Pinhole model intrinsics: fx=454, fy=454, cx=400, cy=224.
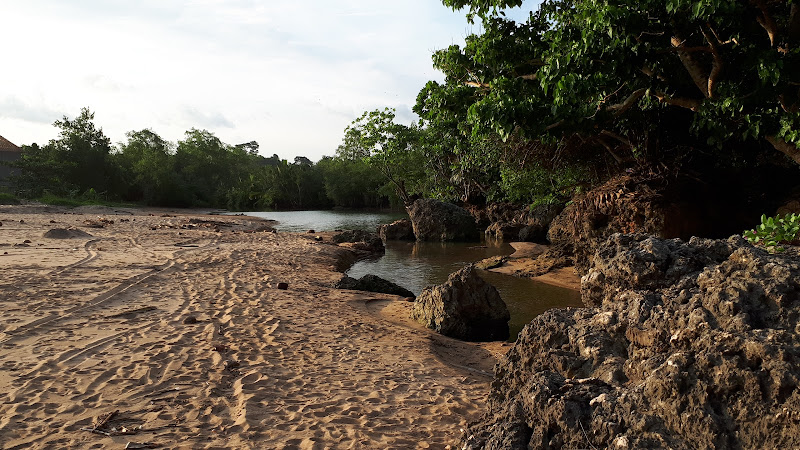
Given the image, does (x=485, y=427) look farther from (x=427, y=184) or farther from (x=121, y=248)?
(x=427, y=184)

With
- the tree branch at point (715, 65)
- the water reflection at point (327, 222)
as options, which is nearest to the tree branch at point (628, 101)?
the tree branch at point (715, 65)

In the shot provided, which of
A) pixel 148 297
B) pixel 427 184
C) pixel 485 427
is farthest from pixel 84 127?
pixel 485 427

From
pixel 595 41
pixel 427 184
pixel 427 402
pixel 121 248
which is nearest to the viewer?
pixel 427 402

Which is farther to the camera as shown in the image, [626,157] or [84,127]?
[84,127]

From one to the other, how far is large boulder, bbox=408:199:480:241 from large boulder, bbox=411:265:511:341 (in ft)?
51.6

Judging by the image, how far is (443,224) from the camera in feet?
78.9

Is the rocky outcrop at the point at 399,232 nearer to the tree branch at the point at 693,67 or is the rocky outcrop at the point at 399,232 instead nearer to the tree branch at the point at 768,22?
the tree branch at the point at 693,67

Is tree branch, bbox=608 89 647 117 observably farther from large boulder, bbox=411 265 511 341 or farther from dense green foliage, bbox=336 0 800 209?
large boulder, bbox=411 265 511 341

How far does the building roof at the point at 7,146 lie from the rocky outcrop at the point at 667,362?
5255 cm

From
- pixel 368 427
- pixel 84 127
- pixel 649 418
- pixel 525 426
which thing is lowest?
pixel 368 427

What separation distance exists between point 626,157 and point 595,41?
6.64 m

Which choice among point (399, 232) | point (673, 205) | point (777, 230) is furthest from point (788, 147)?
point (399, 232)

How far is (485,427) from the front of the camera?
322 cm

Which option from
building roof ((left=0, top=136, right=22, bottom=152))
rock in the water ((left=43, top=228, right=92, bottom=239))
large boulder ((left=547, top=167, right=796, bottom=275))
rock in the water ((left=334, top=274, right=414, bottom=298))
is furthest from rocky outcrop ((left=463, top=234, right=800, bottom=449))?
building roof ((left=0, top=136, right=22, bottom=152))
